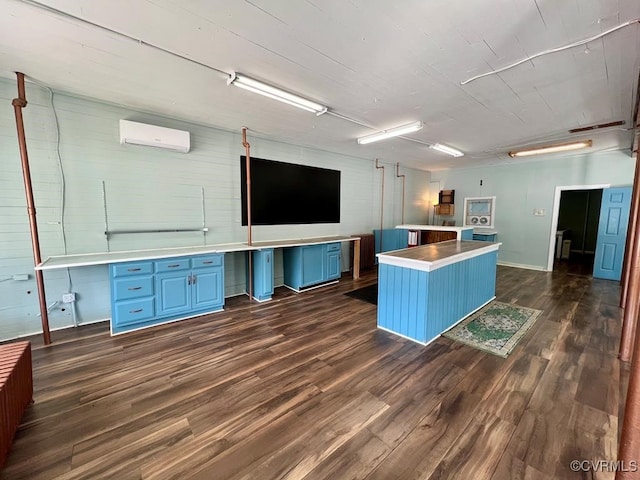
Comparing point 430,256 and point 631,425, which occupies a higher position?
point 430,256

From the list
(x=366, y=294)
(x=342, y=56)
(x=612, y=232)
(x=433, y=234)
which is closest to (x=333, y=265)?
(x=366, y=294)

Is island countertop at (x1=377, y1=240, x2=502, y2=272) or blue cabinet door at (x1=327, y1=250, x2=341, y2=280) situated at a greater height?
island countertop at (x1=377, y1=240, x2=502, y2=272)

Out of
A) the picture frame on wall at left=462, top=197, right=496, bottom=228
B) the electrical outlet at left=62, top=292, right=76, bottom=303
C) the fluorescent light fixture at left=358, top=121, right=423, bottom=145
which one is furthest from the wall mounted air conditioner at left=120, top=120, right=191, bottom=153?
the picture frame on wall at left=462, top=197, right=496, bottom=228

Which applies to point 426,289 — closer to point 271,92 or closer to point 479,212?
point 271,92

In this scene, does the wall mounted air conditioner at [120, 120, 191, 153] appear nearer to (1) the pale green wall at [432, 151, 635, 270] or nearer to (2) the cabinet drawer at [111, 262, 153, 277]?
(2) the cabinet drawer at [111, 262, 153, 277]

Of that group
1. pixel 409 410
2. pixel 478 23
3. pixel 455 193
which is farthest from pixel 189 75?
pixel 455 193

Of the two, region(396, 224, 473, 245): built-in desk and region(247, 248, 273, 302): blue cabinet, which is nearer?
region(247, 248, 273, 302): blue cabinet

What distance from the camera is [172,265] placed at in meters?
3.40

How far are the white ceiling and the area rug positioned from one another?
2762mm

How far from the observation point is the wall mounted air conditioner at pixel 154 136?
10.8 ft

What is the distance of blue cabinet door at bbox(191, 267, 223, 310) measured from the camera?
3.62 m

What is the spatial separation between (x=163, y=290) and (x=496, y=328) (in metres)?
4.22

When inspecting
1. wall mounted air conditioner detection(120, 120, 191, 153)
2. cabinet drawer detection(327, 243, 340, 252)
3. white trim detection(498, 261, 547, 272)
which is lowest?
white trim detection(498, 261, 547, 272)

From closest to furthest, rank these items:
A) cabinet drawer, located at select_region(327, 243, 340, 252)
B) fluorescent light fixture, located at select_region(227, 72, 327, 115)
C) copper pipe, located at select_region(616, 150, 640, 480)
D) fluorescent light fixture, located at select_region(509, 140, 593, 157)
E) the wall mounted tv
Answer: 1. copper pipe, located at select_region(616, 150, 640, 480)
2. fluorescent light fixture, located at select_region(227, 72, 327, 115)
3. the wall mounted tv
4. fluorescent light fixture, located at select_region(509, 140, 593, 157)
5. cabinet drawer, located at select_region(327, 243, 340, 252)
